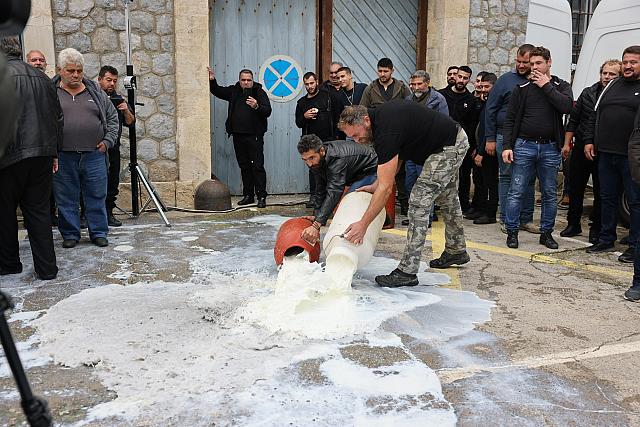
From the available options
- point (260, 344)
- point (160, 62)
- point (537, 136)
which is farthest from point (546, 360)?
point (160, 62)

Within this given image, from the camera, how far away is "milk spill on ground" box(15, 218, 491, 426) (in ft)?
9.56

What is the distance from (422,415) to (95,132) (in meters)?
4.24

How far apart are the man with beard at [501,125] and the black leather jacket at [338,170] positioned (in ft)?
6.58

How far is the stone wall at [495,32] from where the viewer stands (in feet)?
30.3

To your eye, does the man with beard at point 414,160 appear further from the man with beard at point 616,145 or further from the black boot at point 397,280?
the man with beard at point 616,145

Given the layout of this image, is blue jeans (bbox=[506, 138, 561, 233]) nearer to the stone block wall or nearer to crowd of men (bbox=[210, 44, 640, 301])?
crowd of men (bbox=[210, 44, 640, 301])

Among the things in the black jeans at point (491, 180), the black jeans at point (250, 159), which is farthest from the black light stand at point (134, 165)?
the black jeans at point (491, 180)

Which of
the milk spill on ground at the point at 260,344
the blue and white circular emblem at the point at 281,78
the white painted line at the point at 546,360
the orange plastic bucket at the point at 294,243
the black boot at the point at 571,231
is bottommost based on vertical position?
the white painted line at the point at 546,360

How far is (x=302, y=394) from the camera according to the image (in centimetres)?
304

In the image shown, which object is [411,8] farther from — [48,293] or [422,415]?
[422,415]

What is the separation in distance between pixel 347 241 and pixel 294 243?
48cm

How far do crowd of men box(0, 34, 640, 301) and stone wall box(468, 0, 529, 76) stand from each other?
168 centimetres

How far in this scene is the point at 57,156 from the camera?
5.34 m

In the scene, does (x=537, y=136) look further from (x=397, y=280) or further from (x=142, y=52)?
(x=142, y=52)
